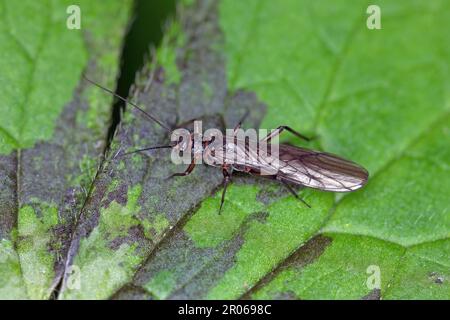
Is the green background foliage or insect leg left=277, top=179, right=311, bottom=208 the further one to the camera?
insect leg left=277, top=179, right=311, bottom=208

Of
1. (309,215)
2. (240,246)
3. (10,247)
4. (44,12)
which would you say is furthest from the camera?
(44,12)

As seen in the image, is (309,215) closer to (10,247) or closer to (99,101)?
(99,101)

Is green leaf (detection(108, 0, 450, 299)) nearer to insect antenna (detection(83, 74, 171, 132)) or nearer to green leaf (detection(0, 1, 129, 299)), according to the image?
insect antenna (detection(83, 74, 171, 132))

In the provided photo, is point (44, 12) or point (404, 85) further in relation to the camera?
point (404, 85)

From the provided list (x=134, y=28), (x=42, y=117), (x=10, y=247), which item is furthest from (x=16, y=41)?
(x=10, y=247)

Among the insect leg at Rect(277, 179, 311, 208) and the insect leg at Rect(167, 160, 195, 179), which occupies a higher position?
the insect leg at Rect(167, 160, 195, 179)

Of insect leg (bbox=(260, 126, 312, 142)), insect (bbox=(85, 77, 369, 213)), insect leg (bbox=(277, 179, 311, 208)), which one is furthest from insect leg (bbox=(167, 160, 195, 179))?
insect leg (bbox=(277, 179, 311, 208))

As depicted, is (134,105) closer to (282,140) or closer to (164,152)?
(164,152)

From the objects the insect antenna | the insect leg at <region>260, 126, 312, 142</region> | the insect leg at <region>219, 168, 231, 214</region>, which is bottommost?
the insect leg at <region>219, 168, 231, 214</region>
